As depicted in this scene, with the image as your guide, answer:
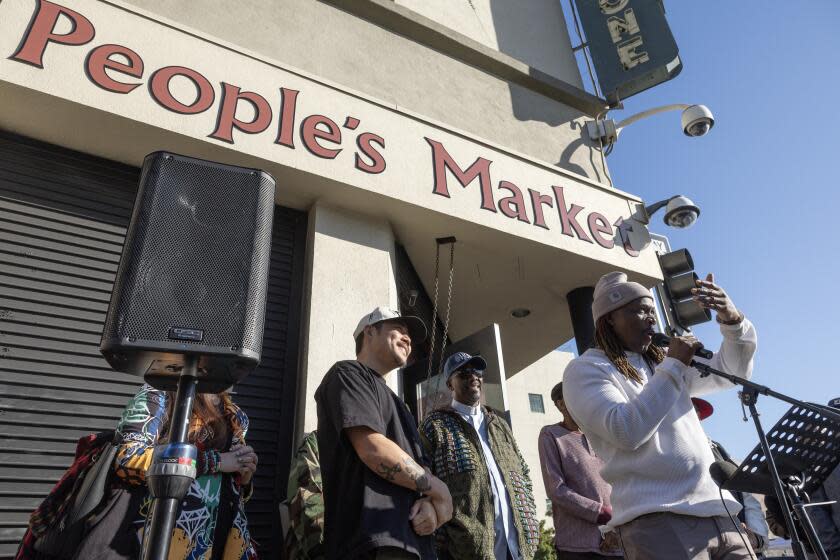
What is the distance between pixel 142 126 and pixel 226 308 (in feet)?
9.58

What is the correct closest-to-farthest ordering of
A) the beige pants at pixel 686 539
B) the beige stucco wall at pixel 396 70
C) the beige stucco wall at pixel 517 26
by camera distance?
the beige pants at pixel 686 539
the beige stucco wall at pixel 396 70
the beige stucco wall at pixel 517 26

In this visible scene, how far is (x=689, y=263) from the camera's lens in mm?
6086

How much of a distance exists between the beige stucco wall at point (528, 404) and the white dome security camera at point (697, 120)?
12249 mm

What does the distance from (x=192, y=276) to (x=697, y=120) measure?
21.6 ft

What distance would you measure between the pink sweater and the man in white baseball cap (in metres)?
1.33

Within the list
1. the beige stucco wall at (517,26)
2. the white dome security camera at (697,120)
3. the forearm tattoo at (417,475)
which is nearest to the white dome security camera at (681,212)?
the white dome security camera at (697,120)

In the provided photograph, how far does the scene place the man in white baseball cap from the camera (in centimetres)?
203

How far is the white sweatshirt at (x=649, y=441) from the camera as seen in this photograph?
6.35 feet

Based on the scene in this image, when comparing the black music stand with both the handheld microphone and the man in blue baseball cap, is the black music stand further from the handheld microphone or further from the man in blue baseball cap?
the man in blue baseball cap

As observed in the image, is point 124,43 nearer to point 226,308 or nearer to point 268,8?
point 268,8

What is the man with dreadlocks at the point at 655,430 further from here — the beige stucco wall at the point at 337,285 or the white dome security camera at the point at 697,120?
the white dome security camera at the point at 697,120

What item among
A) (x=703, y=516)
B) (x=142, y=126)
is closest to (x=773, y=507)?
(x=703, y=516)

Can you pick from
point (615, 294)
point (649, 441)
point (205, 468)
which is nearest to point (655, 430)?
point (649, 441)

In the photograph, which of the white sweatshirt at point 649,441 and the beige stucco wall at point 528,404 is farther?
the beige stucco wall at point 528,404
